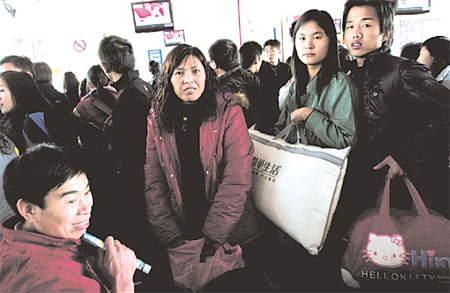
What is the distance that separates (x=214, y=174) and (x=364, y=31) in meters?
1.10

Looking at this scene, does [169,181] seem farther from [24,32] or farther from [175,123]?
[24,32]

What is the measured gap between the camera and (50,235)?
107 centimetres

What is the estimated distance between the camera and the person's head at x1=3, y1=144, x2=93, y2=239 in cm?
105

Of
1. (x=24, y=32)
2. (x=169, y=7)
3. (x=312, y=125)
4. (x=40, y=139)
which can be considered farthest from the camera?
(x=24, y=32)

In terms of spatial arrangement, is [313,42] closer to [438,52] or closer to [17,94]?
[438,52]

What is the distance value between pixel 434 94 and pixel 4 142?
217 centimetres

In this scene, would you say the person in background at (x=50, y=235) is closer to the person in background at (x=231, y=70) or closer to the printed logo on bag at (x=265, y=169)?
the printed logo on bag at (x=265, y=169)

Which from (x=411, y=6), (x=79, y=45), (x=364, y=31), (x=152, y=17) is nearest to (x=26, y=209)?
(x=364, y=31)

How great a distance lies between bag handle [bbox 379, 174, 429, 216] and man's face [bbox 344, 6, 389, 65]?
2.35ft

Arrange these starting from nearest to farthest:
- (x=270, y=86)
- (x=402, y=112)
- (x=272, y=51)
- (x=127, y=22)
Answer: (x=402, y=112), (x=270, y=86), (x=272, y=51), (x=127, y=22)

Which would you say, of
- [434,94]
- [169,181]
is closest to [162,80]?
[169,181]

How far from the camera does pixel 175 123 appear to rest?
155cm

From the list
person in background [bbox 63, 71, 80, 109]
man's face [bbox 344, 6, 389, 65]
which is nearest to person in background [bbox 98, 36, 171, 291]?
man's face [bbox 344, 6, 389, 65]

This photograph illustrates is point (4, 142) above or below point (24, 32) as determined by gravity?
below
